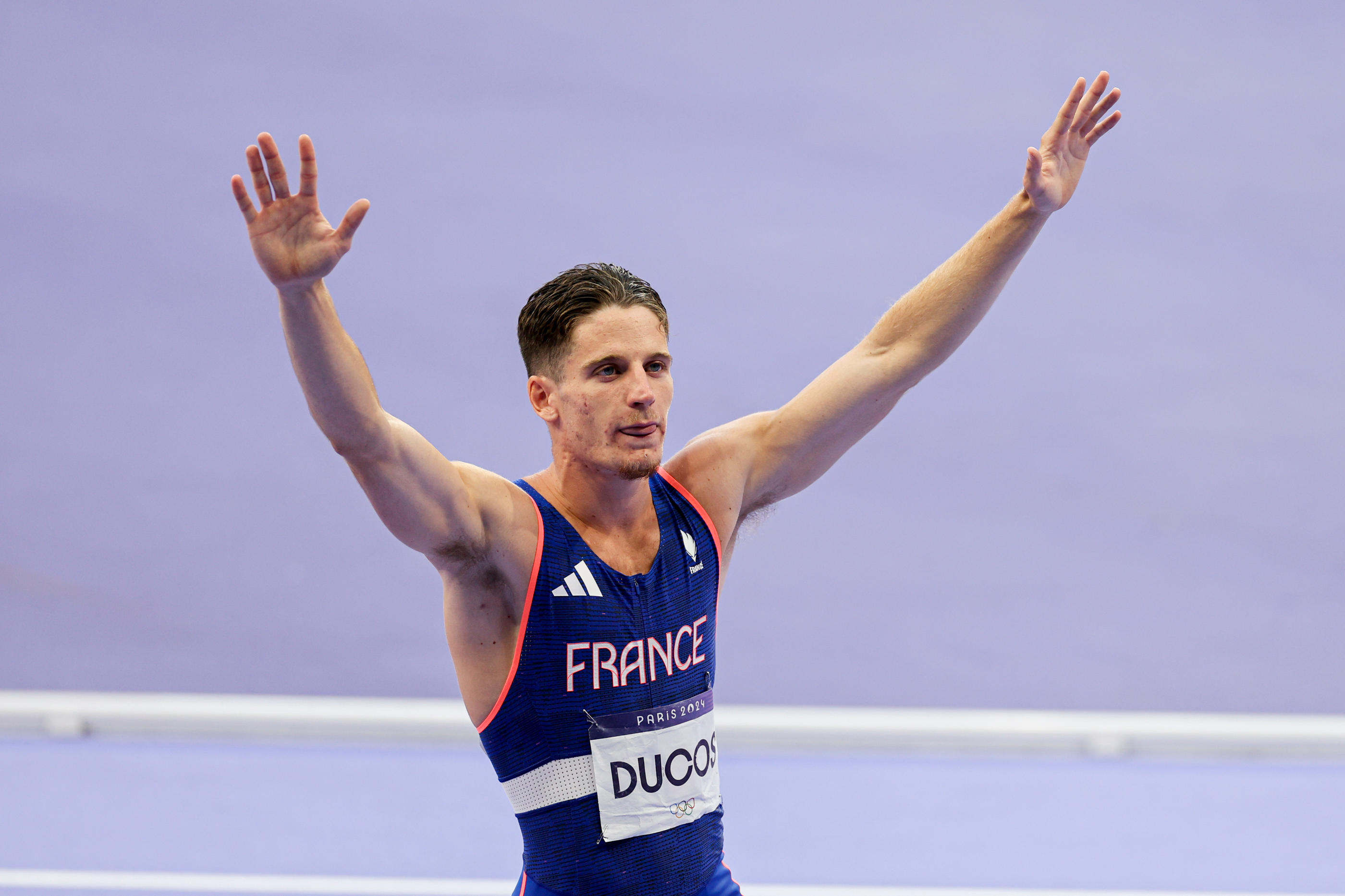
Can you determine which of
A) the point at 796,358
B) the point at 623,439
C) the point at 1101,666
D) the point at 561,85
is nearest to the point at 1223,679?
the point at 1101,666

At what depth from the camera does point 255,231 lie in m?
1.96

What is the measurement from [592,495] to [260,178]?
2.93 feet

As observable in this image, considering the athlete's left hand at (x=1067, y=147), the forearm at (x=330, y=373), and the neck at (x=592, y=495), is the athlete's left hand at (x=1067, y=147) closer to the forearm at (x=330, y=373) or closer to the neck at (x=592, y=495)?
the neck at (x=592, y=495)

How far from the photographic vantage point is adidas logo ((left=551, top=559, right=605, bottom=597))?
2.34m

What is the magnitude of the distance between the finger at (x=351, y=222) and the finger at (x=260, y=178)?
0.12m

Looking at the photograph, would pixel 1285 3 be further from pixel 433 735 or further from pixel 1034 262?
pixel 433 735

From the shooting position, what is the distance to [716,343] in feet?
21.9

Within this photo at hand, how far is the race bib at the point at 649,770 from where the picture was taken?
7.61 ft

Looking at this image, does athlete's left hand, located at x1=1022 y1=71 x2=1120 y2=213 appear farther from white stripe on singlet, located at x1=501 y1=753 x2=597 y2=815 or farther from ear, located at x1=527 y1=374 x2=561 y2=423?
white stripe on singlet, located at x1=501 y1=753 x2=597 y2=815

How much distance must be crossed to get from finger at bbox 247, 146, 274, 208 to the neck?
781 millimetres

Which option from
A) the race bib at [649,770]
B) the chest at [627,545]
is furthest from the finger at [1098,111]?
the race bib at [649,770]

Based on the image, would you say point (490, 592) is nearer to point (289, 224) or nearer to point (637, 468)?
point (637, 468)

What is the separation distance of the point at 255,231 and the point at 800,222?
16.6ft

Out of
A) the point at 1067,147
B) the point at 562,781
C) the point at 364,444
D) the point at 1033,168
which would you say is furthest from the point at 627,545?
the point at 1067,147
